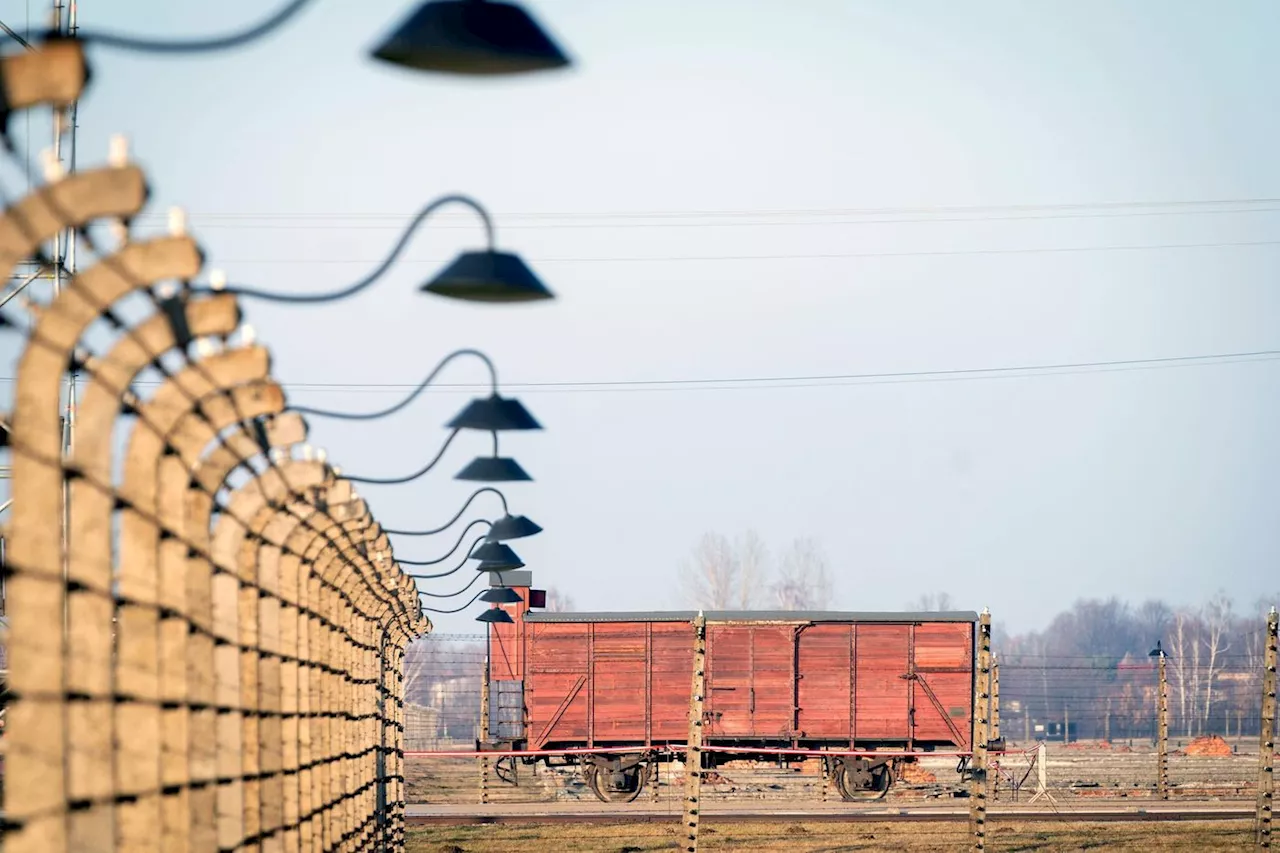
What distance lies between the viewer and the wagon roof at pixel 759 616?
3447 cm

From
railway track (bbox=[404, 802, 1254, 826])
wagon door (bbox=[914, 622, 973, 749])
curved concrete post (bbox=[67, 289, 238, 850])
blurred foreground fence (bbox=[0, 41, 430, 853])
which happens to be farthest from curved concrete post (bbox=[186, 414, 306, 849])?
wagon door (bbox=[914, 622, 973, 749])

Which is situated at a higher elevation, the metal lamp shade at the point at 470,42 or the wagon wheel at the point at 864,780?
the metal lamp shade at the point at 470,42

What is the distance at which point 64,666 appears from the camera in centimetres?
490

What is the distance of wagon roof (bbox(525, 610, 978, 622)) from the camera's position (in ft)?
113

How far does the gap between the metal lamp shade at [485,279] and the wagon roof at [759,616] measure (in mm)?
25420

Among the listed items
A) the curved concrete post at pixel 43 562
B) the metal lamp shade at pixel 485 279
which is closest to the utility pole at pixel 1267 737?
the metal lamp shade at pixel 485 279

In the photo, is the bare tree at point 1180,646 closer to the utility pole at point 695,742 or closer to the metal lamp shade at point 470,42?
the utility pole at point 695,742

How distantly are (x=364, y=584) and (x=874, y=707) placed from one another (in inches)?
824

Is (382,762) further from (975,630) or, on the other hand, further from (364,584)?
(975,630)

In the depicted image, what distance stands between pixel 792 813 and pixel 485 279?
2590 cm

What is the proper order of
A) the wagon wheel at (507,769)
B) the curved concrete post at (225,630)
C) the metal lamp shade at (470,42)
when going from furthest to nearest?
the wagon wheel at (507,769) < the curved concrete post at (225,630) < the metal lamp shade at (470,42)

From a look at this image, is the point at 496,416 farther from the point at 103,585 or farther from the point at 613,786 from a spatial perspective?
the point at 613,786

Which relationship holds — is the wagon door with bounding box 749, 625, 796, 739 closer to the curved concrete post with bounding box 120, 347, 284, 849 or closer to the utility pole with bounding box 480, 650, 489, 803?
the utility pole with bounding box 480, 650, 489, 803

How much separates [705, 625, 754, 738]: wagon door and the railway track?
1532 mm
